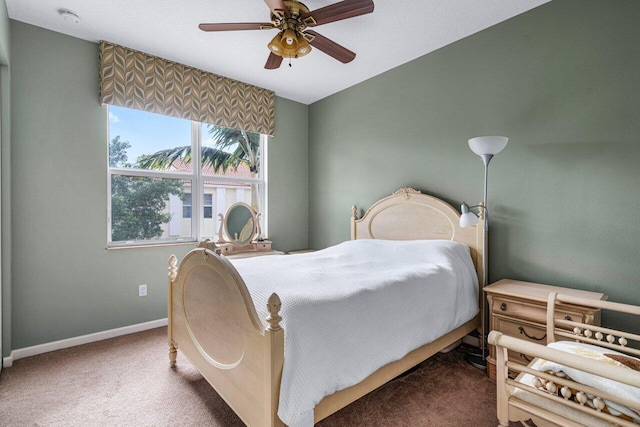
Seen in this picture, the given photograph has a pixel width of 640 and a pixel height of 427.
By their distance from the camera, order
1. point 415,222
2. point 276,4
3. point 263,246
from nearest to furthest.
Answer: point 276,4
point 415,222
point 263,246

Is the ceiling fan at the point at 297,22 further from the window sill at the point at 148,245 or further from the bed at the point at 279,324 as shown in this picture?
the window sill at the point at 148,245

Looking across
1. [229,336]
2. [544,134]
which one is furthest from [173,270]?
[544,134]

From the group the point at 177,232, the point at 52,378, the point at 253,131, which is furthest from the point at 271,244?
the point at 52,378

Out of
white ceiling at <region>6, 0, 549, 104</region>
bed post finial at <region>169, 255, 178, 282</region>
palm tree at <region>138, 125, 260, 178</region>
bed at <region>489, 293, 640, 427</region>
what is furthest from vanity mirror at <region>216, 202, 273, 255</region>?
bed at <region>489, 293, 640, 427</region>

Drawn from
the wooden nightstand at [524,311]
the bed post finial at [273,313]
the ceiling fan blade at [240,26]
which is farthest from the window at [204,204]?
the wooden nightstand at [524,311]

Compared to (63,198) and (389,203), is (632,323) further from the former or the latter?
(63,198)

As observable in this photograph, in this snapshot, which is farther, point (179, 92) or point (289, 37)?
point (179, 92)

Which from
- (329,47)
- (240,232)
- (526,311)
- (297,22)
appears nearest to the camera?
(297,22)

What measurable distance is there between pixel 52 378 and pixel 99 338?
633 mm

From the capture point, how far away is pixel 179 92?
3.11m

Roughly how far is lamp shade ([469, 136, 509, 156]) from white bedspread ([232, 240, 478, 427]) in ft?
2.52

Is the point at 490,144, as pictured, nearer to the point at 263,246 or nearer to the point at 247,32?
the point at 247,32

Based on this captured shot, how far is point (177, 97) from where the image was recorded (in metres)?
3.10

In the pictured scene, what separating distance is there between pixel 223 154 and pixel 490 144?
2.78m
